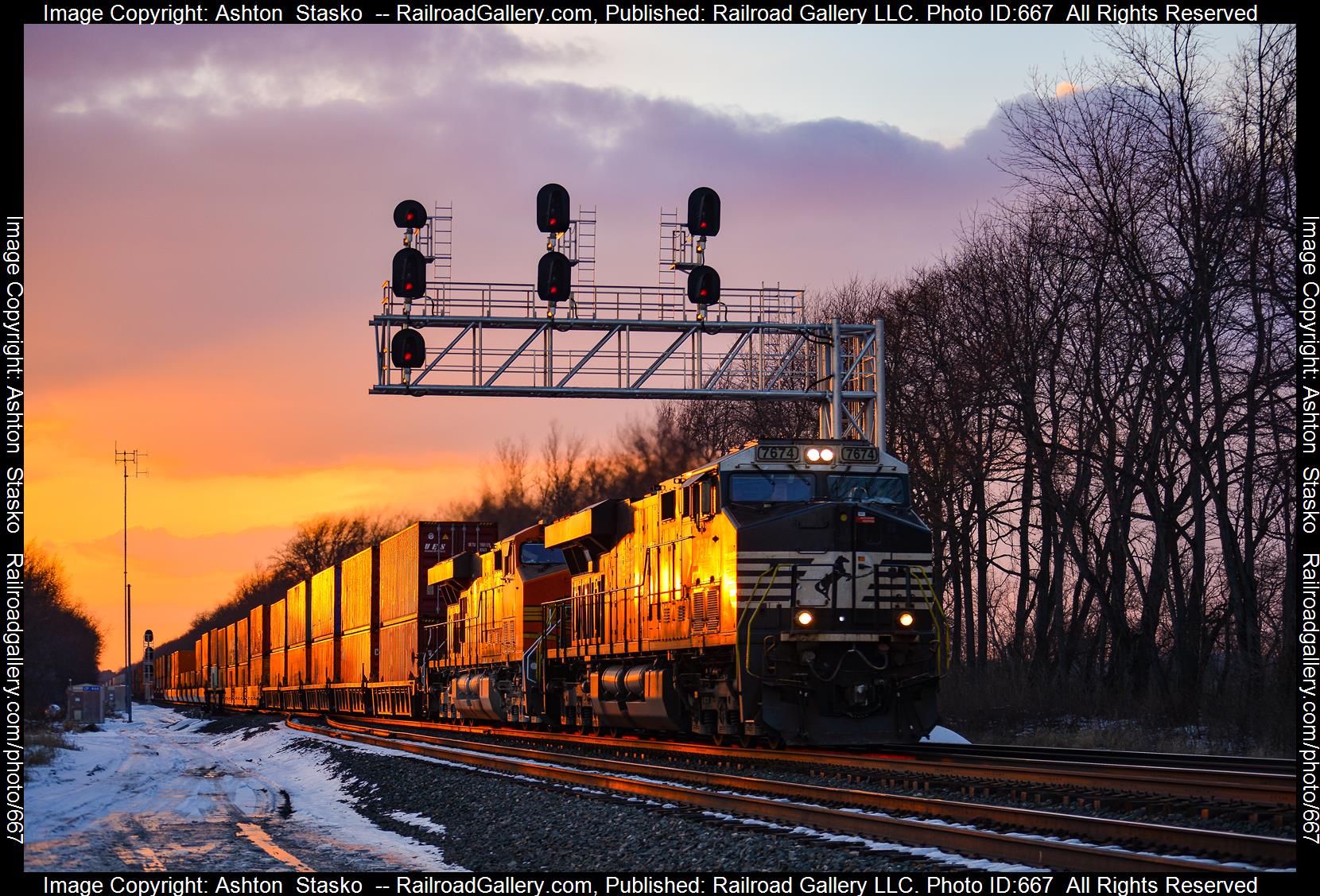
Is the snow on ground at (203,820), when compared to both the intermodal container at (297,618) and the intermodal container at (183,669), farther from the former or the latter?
the intermodal container at (183,669)

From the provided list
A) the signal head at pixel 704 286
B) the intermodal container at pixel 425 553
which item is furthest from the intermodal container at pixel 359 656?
the signal head at pixel 704 286

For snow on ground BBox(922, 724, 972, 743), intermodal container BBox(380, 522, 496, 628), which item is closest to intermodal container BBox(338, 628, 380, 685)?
intermodal container BBox(380, 522, 496, 628)

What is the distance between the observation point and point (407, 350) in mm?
27094

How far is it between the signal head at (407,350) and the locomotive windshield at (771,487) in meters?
10.5

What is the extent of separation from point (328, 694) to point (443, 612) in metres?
14.1

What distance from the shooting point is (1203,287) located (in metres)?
29.2

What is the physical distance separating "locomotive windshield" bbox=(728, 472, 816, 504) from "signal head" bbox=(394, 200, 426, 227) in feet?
37.5

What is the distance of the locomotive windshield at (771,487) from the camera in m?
18.4

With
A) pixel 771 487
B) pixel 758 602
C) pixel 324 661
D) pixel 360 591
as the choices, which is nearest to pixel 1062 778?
pixel 758 602

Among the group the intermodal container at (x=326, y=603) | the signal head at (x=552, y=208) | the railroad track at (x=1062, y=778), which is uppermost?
the signal head at (x=552, y=208)

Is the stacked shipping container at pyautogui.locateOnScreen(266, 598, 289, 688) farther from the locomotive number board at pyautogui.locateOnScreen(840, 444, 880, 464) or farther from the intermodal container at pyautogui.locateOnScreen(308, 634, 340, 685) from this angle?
the locomotive number board at pyautogui.locateOnScreen(840, 444, 880, 464)

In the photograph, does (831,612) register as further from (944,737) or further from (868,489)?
(944,737)

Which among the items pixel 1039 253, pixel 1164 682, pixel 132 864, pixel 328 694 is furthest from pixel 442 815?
pixel 328 694

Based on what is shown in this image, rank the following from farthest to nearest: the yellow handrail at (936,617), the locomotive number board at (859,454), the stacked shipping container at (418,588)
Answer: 1. the stacked shipping container at (418,588)
2. the locomotive number board at (859,454)
3. the yellow handrail at (936,617)
